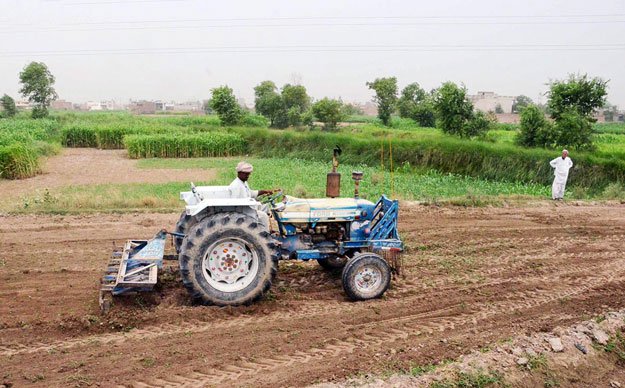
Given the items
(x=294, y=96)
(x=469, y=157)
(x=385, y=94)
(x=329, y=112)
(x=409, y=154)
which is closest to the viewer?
(x=469, y=157)

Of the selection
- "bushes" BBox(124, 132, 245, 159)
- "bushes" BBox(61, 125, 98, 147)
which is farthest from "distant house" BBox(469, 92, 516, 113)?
"bushes" BBox(61, 125, 98, 147)

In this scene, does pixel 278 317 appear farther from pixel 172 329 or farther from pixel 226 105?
pixel 226 105

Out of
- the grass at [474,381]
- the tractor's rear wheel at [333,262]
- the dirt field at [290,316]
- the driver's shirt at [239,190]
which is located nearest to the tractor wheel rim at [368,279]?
the dirt field at [290,316]

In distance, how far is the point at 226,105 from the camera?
128ft

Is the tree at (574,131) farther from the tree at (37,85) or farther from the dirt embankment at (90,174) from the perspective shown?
the tree at (37,85)

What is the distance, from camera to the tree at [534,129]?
71.6 ft

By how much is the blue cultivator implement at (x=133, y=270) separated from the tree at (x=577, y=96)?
1961 cm

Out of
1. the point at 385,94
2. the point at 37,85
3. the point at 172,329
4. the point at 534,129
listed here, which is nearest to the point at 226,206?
the point at 172,329

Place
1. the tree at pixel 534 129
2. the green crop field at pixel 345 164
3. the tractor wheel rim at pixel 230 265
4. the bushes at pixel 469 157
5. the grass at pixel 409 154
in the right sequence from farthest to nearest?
the tree at pixel 534 129 < the bushes at pixel 469 157 < the grass at pixel 409 154 < the green crop field at pixel 345 164 < the tractor wheel rim at pixel 230 265

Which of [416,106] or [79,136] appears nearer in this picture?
[79,136]

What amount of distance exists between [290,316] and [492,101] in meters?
72.4

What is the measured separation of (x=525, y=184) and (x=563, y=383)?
14.9m

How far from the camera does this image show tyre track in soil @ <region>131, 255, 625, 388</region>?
466 cm

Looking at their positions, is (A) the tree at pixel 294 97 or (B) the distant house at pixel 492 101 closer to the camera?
(A) the tree at pixel 294 97
